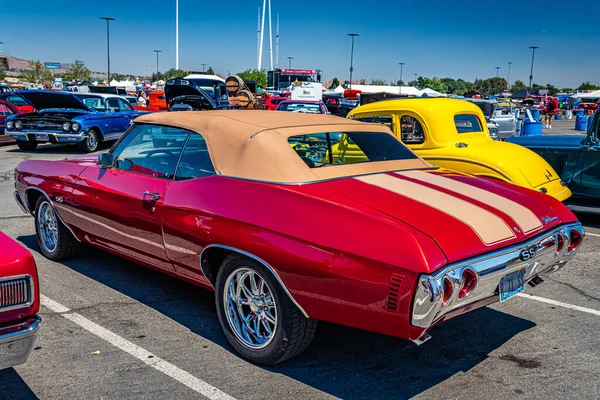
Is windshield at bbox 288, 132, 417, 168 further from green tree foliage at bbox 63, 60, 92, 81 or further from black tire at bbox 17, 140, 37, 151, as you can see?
green tree foliage at bbox 63, 60, 92, 81

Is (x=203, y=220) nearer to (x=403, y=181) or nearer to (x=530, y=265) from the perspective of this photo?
(x=403, y=181)

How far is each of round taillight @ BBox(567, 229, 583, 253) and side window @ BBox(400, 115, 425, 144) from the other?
3707 mm

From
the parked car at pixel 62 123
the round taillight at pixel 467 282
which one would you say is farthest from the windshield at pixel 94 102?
the round taillight at pixel 467 282

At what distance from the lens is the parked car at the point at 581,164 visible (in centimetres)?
744

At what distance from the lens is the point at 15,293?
2.64m

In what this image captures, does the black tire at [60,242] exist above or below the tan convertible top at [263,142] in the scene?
below

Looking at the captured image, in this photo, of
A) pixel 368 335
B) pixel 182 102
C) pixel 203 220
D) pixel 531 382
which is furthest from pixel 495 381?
pixel 182 102

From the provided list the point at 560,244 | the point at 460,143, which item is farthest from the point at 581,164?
the point at 560,244

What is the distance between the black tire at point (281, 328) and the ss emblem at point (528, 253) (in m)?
1.23

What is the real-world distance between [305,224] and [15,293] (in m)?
1.45

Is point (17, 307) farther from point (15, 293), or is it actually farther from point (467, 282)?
point (467, 282)

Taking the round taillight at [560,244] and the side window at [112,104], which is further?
the side window at [112,104]

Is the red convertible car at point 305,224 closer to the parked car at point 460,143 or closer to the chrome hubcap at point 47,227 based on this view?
the chrome hubcap at point 47,227

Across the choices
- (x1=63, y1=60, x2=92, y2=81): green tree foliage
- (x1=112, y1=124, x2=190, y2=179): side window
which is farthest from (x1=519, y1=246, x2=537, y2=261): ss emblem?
(x1=63, y1=60, x2=92, y2=81): green tree foliage
